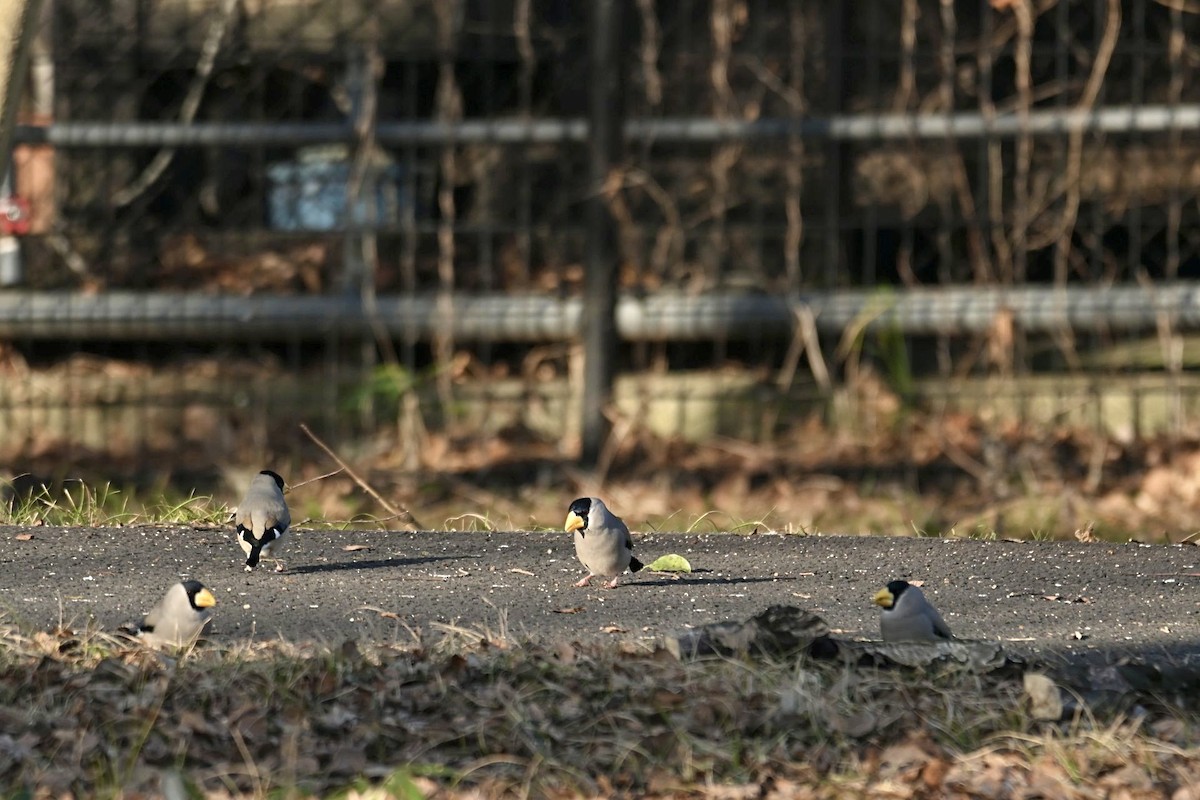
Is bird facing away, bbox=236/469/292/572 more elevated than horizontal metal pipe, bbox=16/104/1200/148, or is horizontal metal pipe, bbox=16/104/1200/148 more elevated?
horizontal metal pipe, bbox=16/104/1200/148

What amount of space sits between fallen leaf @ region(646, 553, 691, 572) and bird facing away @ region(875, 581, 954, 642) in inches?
43.0

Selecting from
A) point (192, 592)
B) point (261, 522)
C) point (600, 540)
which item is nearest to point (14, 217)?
point (261, 522)

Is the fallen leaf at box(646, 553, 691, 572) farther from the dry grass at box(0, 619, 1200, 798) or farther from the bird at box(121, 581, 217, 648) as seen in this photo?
the bird at box(121, 581, 217, 648)

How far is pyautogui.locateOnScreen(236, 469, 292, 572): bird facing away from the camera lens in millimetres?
4762

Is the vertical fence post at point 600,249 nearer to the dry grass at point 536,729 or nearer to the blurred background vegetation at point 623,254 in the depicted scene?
the blurred background vegetation at point 623,254

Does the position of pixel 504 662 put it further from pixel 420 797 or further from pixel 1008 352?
pixel 1008 352

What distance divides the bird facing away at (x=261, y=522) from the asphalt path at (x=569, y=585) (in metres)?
0.11

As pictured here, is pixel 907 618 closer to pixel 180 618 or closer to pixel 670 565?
pixel 670 565

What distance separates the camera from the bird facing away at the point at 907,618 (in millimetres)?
4027

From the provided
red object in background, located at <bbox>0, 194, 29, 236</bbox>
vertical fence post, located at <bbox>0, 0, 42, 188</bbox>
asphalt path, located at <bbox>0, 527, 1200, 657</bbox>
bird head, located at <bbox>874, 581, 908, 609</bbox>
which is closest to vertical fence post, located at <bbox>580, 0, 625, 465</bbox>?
asphalt path, located at <bbox>0, 527, 1200, 657</bbox>

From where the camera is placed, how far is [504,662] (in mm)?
3957

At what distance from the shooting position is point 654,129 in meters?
8.13

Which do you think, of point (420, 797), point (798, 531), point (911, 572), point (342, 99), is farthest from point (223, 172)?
point (420, 797)

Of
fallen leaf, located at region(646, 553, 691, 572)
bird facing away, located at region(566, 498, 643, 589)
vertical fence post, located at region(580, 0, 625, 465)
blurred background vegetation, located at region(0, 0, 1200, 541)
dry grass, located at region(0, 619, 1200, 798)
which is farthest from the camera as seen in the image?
blurred background vegetation, located at region(0, 0, 1200, 541)
